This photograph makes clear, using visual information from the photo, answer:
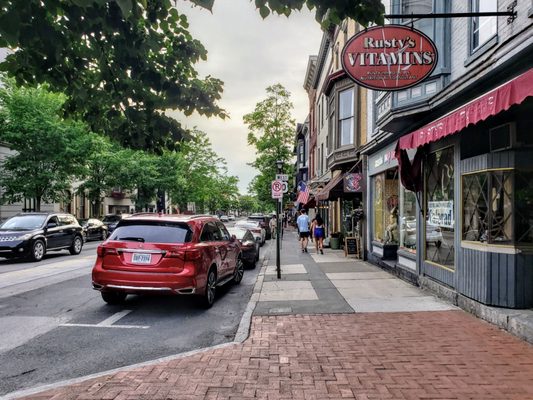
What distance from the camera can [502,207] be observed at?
6.57m

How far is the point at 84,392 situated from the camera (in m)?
4.08

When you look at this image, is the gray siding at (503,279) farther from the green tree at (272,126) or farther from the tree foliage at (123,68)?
the green tree at (272,126)

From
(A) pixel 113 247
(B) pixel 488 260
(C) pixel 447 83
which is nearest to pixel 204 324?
(A) pixel 113 247

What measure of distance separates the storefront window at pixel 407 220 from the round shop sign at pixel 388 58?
373 centimetres

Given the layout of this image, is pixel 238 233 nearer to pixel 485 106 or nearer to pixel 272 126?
pixel 485 106

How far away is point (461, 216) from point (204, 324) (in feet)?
15.3

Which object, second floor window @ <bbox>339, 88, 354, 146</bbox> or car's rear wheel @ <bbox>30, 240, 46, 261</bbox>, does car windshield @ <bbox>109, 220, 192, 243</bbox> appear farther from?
second floor window @ <bbox>339, 88, 354, 146</bbox>

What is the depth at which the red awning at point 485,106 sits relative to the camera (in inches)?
183

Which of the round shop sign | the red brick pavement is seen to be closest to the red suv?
the red brick pavement

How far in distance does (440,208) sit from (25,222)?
46.5ft

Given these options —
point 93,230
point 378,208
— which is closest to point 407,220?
point 378,208

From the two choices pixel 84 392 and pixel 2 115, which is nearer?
pixel 84 392

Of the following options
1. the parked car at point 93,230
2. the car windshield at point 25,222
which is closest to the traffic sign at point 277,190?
the car windshield at point 25,222

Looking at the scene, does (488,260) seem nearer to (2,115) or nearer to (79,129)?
(79,129)
